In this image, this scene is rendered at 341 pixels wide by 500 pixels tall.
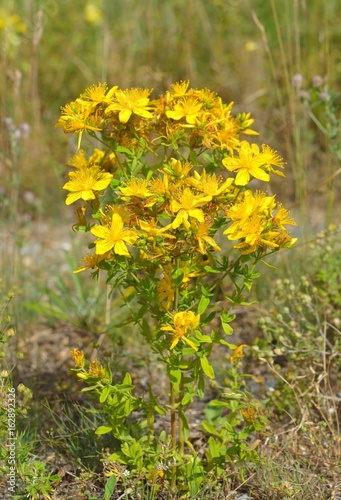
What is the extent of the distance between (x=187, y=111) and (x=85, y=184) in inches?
11.9

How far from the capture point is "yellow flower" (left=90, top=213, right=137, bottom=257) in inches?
62.1

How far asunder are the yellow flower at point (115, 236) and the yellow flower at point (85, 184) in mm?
90

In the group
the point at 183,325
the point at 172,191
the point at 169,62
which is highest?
the point at 169,62

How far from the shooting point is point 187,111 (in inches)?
66.1

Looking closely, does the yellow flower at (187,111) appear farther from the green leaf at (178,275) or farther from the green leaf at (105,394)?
the green leaf at (105,394)

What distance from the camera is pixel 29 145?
4312 millimetres

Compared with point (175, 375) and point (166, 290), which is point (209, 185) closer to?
point (166, 290)

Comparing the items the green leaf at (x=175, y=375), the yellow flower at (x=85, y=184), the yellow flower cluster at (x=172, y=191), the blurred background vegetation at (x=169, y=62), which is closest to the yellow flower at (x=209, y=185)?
the yellow flower cluster at (x=172, y=191)

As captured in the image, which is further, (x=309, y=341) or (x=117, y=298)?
(x=117, y=298)

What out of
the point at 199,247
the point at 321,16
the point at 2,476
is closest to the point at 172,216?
the point at 199,247

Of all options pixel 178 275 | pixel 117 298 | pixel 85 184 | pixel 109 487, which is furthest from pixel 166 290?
pixel 117 298

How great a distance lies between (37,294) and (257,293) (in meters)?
1.03

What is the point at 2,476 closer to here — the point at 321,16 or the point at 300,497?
the point at 300,497

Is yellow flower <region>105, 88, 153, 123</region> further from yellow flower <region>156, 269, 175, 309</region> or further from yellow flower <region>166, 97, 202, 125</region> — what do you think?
yellow flower <region>156, 269, 175, 309</region>
